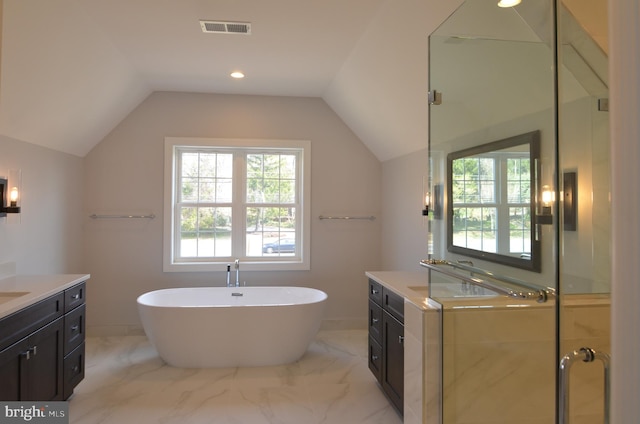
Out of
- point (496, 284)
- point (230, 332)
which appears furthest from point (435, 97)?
point (230, 332)

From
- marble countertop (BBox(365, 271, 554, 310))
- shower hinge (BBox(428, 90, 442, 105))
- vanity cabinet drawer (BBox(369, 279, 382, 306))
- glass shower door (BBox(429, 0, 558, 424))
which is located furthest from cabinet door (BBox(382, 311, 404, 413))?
shower hinge (BBox(428, 90, 442, 105))

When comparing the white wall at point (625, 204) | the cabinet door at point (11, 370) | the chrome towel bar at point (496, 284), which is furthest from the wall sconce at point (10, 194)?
the white wall at point (625, 204)

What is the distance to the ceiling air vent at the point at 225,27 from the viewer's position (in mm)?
2719

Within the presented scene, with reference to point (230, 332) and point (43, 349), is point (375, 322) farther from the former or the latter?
point (43, 349)

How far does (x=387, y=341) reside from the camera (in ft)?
9.00

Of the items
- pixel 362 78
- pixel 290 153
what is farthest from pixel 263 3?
pixel 290 153

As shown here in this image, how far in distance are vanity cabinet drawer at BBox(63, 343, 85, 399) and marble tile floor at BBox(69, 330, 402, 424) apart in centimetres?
13

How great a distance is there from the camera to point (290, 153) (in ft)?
15.2

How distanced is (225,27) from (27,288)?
213cm

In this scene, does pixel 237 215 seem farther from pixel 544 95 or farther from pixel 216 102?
pixel 544 95

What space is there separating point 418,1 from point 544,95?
0.99 meters

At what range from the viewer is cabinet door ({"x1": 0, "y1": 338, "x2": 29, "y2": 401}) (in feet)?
6.30

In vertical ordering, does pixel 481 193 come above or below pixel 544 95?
below

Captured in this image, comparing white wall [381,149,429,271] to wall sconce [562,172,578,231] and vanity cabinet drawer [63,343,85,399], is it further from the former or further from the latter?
vanity cabinet drawer [63,343,85,399]
